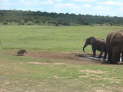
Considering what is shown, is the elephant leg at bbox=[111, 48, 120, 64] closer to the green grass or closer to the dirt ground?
the dirt ground

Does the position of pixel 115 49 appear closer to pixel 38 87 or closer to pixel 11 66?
pixel 11 66

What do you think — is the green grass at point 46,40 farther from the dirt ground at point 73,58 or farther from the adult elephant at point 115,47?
the adult elephant at point 115,47

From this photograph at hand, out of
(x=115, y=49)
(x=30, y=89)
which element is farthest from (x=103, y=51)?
(x=30, y=89)

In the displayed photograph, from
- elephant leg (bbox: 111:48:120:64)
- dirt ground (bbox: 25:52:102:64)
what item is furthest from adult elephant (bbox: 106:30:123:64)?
dirt ground (bbox: 25:52:102:64)

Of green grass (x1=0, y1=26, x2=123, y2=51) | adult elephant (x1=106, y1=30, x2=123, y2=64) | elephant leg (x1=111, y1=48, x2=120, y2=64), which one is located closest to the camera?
adult elephant (x1=106, y1=30, x2=123, y2=64)

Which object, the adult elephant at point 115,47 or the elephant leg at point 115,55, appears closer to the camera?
the adult elephant at point 115,47

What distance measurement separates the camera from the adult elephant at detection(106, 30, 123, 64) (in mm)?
19625

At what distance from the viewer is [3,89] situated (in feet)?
36.8

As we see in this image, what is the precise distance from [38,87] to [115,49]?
9.27m

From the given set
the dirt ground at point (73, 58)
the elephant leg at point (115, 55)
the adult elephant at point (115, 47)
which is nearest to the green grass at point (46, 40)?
the dirt ground at point (73, 58)

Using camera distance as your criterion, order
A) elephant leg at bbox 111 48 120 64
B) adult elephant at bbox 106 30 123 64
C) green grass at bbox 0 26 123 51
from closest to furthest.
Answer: adult elephant at bbox 106 30 123 64
elephant leg at bbox 111 48 120 64
green grass at bbox 0 26 123 51

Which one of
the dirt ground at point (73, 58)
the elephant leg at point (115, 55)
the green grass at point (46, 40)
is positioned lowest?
the green grass at point (46, 40)

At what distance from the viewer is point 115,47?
19969 millimetres

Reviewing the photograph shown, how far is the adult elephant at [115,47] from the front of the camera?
773 inches
